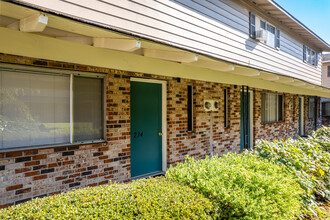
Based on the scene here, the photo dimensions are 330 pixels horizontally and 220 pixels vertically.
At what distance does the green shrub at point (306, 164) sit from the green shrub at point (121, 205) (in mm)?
2112

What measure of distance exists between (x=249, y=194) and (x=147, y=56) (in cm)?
270

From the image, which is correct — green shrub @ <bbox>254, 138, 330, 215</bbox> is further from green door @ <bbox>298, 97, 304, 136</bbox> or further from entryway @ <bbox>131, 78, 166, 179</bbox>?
green door @ <bbox>298, 97, 304, 136</bbox>

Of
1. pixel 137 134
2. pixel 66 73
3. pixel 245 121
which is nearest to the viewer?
pixel 66 73

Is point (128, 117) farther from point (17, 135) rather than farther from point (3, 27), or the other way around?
point (3, 27)

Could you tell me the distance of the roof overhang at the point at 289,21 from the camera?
29.5ft

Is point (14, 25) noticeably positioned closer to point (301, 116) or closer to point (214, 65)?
point (214, 65)

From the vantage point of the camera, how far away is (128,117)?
4.90 metres

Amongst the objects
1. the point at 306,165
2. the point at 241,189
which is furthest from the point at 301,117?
the point at 241,189

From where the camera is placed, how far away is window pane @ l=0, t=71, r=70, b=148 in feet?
11.3

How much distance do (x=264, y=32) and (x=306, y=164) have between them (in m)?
6.32

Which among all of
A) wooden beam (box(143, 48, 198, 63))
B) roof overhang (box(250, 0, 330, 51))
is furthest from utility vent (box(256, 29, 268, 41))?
wooden beam (box(143, 48, 198, 63))

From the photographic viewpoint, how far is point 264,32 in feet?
29.3

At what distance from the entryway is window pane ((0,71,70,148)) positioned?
1.65 metres

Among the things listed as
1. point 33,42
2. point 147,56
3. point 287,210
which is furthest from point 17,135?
point 287,210
